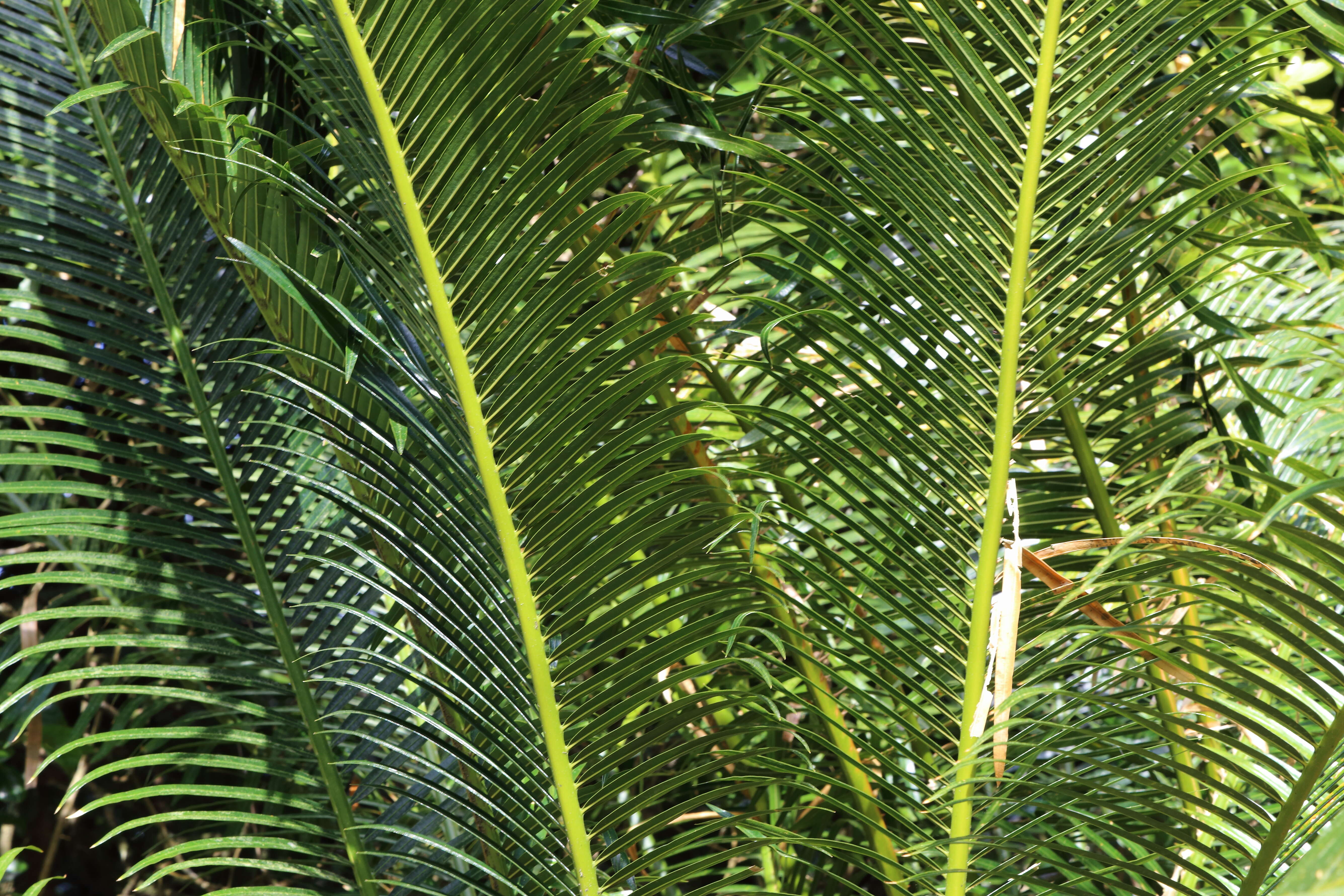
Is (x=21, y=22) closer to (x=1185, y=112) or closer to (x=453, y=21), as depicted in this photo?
(x=453, y=21)

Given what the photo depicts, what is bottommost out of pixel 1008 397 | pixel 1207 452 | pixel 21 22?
pixel 1207 452

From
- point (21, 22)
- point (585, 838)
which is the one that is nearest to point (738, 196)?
point (585, 838)

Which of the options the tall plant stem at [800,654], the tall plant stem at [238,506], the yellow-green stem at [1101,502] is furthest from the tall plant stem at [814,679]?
the tall plant stem at [238,506]

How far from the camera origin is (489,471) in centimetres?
89

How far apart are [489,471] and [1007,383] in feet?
1.59

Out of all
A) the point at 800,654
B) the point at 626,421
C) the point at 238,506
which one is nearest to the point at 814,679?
the point at 800,654

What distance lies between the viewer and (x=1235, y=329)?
3.62 ft

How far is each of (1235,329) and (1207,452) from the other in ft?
1.39

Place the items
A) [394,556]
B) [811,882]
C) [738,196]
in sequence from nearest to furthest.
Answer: [394,556]
[738,196]
[811,882]

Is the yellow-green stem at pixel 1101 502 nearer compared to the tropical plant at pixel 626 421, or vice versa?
the tropical plant at pixel 626 421

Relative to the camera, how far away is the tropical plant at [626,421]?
2.71ft

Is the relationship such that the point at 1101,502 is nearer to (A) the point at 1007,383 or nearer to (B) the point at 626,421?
(A) the point at 1007,383

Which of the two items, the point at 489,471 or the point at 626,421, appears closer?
the point at 489,471

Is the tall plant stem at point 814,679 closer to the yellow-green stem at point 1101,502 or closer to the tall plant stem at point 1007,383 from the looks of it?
the tall plant stem at point 1007,383
